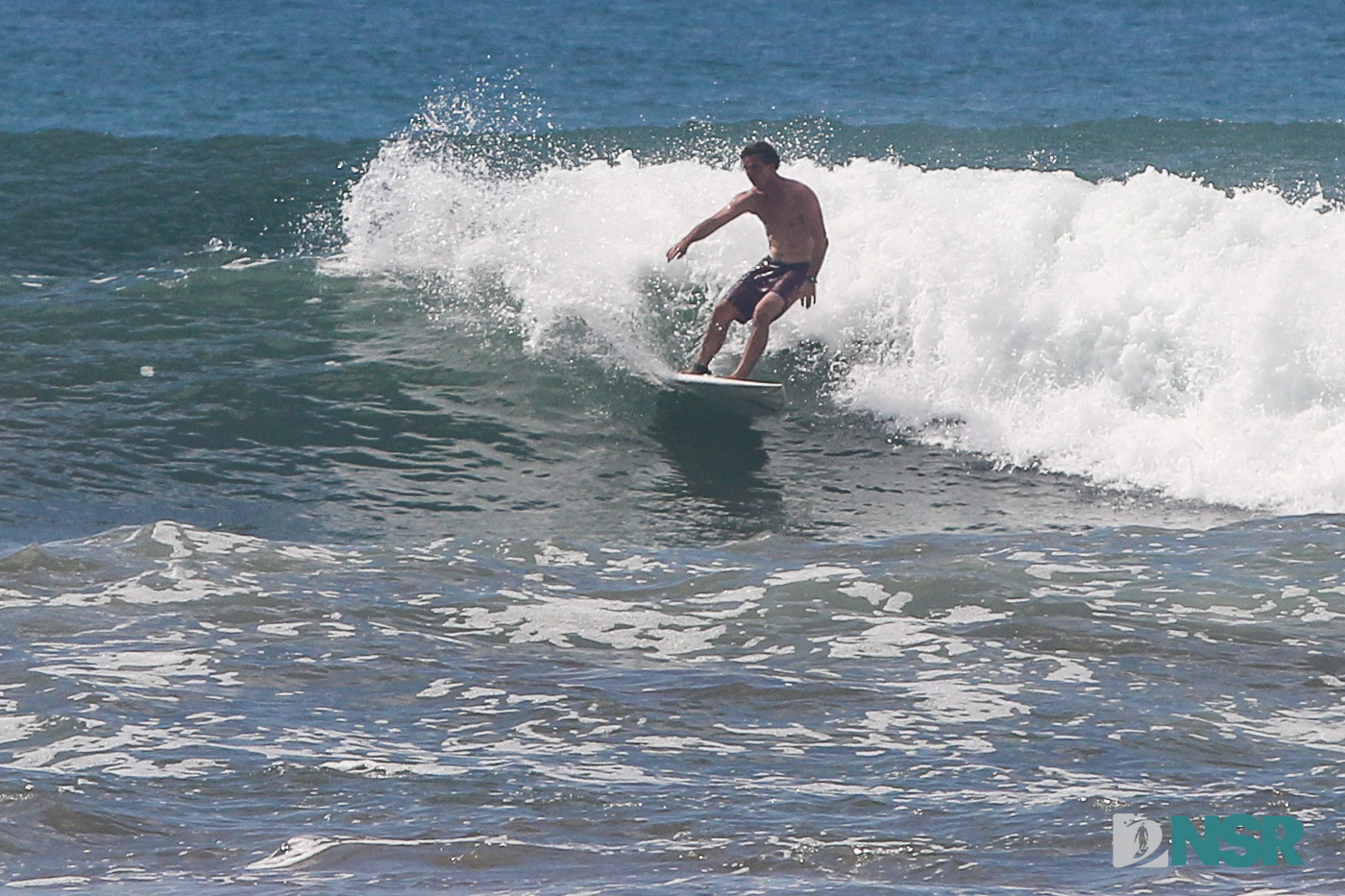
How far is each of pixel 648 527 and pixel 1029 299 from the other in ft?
12.8

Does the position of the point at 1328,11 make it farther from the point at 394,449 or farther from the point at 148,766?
the point at 148,766

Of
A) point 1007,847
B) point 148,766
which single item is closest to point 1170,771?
point 1007,847

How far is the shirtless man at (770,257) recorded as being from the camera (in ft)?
35.7

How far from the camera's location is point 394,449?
10742 millimetres

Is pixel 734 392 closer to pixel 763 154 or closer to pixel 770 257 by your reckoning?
pixel 770 257

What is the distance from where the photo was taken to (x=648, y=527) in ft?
30.5

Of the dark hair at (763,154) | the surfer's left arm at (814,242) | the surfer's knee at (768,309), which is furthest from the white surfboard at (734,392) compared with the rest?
the dark hair at (763,154)

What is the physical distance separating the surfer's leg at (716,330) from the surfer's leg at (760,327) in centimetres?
19

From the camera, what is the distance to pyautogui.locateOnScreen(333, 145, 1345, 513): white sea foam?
34.1 ft

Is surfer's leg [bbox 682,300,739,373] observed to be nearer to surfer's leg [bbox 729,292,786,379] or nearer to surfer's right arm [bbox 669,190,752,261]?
surfer's leg [bbox 729,292,786,379]

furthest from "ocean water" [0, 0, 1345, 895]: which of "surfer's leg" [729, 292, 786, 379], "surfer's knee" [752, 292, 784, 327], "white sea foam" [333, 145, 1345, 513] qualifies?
"surfer's knee" [752, 292, 784, 327]

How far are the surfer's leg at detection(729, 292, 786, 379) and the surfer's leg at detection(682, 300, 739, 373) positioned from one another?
194 millimetres

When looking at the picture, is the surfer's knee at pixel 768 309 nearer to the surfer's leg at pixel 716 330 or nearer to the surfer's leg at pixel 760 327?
the surfer's leg at pixel 760 327

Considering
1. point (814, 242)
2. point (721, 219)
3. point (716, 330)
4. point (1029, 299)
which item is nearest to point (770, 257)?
point (814, 242)
